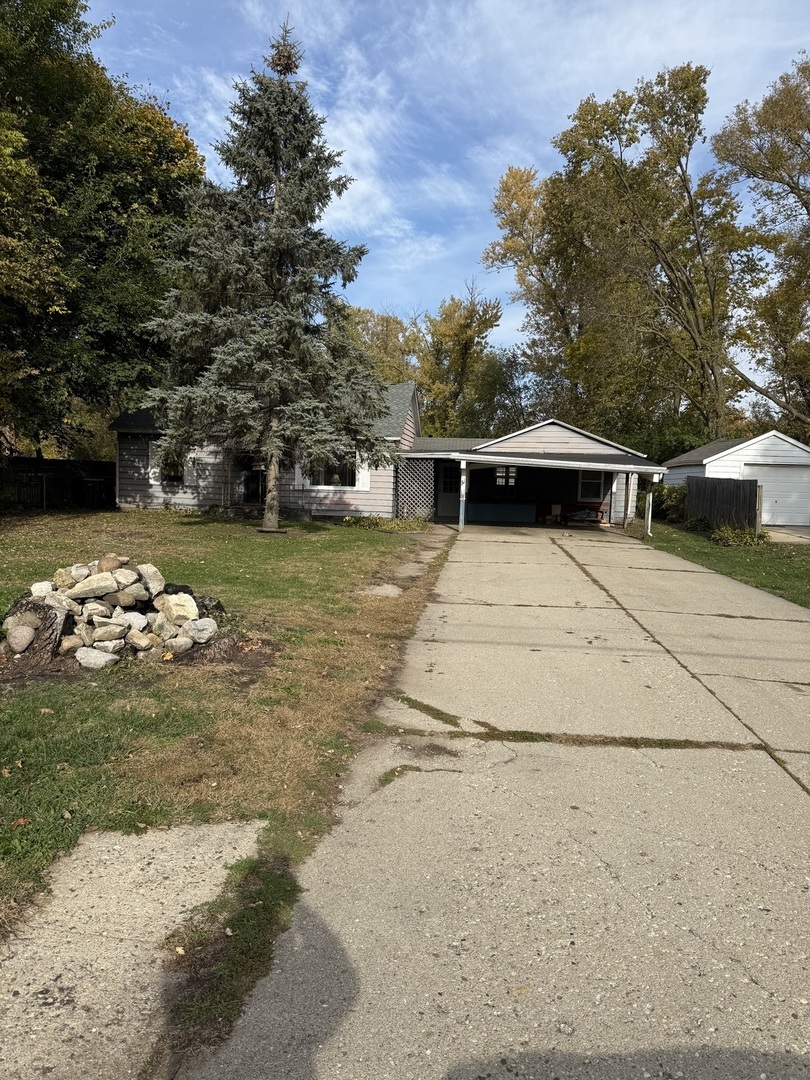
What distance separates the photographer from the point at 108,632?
18.3ft

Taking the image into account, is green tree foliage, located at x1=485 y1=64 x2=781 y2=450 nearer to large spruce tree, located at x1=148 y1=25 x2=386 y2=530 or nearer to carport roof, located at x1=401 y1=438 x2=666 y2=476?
carport roof, located at x1=401 y1=438 x2=666 y2=476

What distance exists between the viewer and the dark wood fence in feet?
70.5

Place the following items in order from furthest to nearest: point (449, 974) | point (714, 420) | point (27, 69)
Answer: point (714, 420), point (27, 69), point (449, 974)

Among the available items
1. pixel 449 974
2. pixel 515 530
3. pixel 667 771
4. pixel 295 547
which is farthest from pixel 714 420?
pixel 449 974

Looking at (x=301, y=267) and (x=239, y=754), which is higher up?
(x=301, y=267)

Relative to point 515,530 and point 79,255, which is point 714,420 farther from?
point 79,255

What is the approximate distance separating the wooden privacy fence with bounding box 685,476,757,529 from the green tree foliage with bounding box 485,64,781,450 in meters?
9.61

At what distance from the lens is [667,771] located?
13.5 ft

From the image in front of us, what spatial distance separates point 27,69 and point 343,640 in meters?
18.7

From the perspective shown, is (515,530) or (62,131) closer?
(62,131)

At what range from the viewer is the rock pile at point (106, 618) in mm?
5387

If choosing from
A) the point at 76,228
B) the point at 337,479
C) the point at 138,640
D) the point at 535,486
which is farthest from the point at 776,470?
the point at 138,640

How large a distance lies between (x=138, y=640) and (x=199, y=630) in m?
0.50

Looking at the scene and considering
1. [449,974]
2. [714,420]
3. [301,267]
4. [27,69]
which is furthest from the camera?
[714,420]
